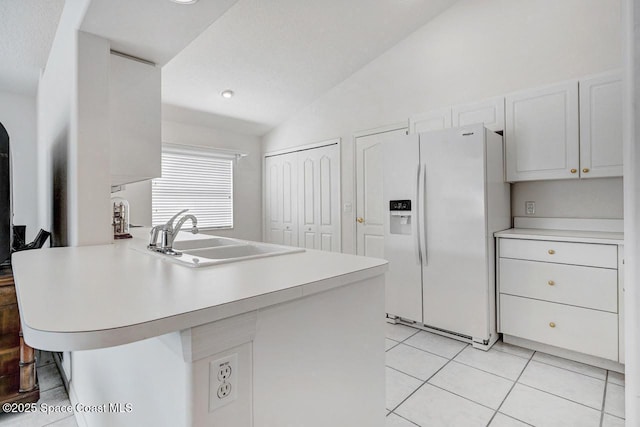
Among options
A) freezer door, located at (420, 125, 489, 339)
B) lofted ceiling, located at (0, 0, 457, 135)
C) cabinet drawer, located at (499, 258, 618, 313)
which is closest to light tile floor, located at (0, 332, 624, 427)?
freezer door, located at (420, 125, 489, 339)

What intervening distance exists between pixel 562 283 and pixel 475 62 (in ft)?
7.00

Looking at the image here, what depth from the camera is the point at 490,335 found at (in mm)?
2561

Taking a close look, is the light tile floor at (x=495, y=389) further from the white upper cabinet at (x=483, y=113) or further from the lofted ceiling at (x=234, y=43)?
the lofted ceiling at (x=234, y=43)

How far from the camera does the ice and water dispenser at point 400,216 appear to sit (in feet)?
9.71

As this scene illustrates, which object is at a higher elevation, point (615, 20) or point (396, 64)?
point (396, 64)

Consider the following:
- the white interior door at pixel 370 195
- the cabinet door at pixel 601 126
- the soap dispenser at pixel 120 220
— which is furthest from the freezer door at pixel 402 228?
the soap dispenser at pixel 120 220

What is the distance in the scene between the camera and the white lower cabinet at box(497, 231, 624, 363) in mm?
2109

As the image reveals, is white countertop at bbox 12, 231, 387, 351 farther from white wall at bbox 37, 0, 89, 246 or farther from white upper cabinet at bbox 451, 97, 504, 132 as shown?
white upper cabinet at bbox 451, 97, 504, 132

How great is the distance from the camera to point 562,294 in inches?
90.4

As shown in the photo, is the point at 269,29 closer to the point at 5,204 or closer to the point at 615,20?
the point at 5,204

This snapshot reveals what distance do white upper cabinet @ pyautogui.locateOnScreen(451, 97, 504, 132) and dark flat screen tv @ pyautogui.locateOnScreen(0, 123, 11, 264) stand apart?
10.9 ft

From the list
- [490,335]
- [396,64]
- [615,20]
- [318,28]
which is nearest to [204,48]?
[318,28]

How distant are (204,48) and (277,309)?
317 cm

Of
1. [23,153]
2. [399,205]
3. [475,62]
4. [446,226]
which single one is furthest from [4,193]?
[475,62]
